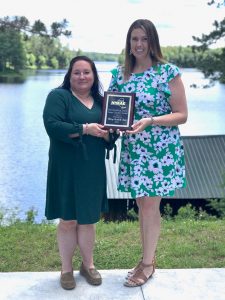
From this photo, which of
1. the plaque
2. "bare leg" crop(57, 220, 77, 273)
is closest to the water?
the plaque

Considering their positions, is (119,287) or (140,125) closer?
(140,125)

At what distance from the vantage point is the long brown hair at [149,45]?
10.4 feet

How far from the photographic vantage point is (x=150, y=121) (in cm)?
312

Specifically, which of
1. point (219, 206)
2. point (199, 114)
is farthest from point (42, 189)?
point (199, 114)

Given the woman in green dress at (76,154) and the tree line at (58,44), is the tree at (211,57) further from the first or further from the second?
the woman in green dress at (76,154)

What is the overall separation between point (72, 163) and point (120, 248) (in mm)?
1303

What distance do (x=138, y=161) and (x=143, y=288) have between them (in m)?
0.81

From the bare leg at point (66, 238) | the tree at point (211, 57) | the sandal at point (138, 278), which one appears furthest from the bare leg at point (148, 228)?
the tree at point (211, 57)

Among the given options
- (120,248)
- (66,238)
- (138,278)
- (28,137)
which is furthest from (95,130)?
(28,137)

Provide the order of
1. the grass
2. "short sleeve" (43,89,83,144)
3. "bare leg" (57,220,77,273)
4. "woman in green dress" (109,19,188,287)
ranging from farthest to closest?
the grass
"bare leg" (57,220,77,273)
"woman in green dress" (109,19,188,287)
"short sleeve" (43,89,83,144)

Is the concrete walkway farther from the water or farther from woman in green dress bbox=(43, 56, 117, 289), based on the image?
the water

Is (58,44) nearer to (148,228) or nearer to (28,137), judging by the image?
(148,228)

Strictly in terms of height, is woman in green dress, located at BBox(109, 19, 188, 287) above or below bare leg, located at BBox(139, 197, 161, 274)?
above

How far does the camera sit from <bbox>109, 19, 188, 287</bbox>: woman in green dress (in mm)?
3189
